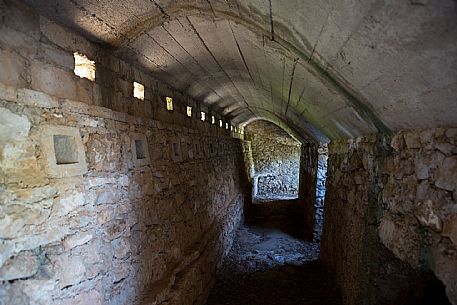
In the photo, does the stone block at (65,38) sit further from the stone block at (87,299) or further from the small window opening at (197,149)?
the small window opening at (197,149)

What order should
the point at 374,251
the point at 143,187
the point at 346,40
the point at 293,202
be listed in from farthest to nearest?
the point at 293,202 → the point at 143,187 → the point at 374,251 → the point at 346,40

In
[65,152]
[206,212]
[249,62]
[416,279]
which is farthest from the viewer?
[206,212]

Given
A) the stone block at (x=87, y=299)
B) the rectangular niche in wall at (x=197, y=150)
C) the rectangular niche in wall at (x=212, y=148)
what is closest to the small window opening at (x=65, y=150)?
the stone block at (x=87, y=299)

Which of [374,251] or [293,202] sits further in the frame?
[293,202]

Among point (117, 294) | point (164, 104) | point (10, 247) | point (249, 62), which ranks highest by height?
point (249, 62)

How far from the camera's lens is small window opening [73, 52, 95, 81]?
80.0 inches

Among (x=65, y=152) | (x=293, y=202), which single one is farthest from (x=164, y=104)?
(x=293, y=202)

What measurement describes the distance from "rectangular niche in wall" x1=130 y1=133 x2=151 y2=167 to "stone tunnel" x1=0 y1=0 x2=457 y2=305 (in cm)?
2

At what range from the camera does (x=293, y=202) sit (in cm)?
922

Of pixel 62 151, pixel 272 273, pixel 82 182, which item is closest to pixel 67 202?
pixel 82 182

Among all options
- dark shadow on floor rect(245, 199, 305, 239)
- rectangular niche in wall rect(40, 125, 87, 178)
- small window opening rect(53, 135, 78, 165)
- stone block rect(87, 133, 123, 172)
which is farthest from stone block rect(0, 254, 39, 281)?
dark shadow on floor rect(245, 199, 305, 239)

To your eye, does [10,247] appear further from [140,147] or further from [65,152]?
[140,147]

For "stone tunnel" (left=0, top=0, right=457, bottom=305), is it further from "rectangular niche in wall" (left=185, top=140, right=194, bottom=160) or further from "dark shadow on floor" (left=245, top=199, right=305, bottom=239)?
"dark shadow on floor" (left=245, top=199, right=305, bottom=239)

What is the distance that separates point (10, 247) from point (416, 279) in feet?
7.95
